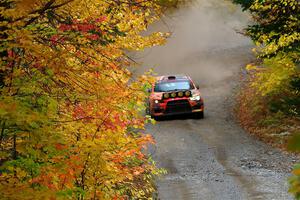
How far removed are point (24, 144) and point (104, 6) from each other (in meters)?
3.71

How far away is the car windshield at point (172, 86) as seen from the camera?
20594 millimetres

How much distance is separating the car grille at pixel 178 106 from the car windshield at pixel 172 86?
63cm

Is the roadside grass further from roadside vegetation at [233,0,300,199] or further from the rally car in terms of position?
the rally car

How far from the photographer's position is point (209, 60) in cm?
3806

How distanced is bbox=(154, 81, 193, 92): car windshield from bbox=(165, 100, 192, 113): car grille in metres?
0.63

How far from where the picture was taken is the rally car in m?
20.2

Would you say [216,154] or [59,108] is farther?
[216,154]

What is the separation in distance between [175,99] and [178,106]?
1.19ft

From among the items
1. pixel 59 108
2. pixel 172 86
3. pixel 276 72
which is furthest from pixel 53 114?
pixel 172 86

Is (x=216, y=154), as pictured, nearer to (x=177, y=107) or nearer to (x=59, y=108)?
(x=177, y=107)

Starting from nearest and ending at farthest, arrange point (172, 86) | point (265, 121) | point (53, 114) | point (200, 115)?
1. point (53, 114)
2. point (265, 121)
3. point (172, 86)
4. point (200, 115)

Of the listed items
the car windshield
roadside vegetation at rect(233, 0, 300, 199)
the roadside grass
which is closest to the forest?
roadside vegetation at rect(233, 0, 300, 199)

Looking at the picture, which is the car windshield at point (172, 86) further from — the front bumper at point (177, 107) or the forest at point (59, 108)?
the forest at point (59, 108)

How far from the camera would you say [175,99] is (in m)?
20.2
